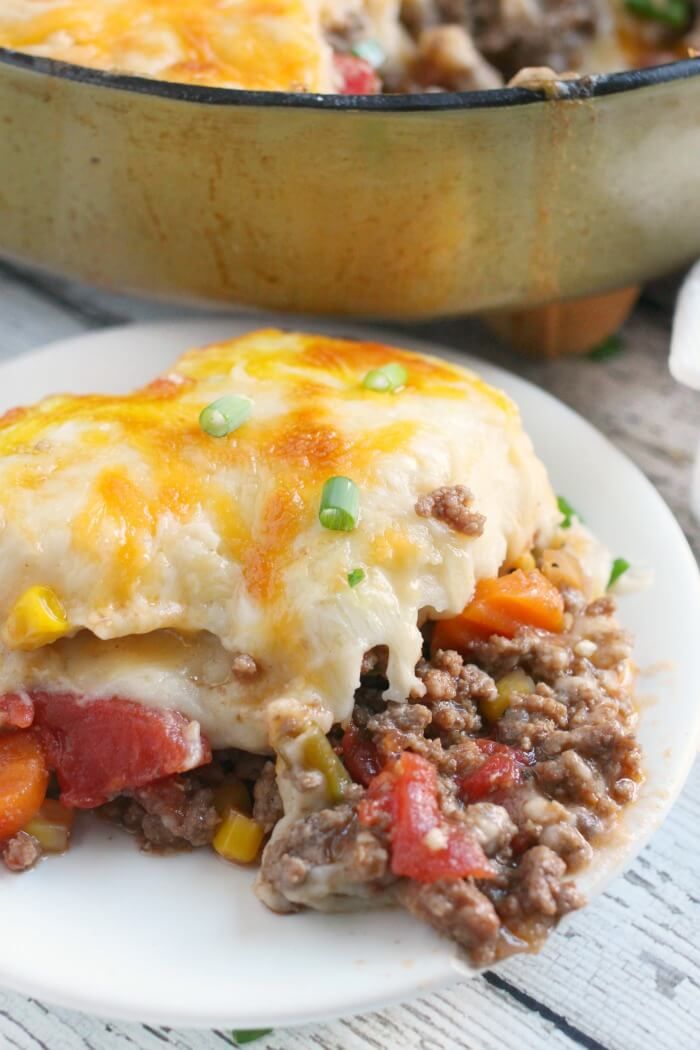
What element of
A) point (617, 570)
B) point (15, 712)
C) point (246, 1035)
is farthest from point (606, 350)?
point (246, 1035)

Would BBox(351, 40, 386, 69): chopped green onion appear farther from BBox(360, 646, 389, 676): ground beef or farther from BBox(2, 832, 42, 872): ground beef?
BBox(2, 832, 42, 872): ground beef

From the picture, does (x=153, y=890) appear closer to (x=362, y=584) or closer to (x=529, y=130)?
(x=362, y=584)

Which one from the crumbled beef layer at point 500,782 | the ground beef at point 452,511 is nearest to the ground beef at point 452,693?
the crumbled beef layer at point 500,782

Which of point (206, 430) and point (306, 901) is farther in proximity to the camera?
point (206, 430)

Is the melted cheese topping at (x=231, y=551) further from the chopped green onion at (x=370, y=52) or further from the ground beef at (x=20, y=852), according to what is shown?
the chopped green onion at (x=370, y=52)

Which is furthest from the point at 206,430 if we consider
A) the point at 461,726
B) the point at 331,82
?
the point at 331,82

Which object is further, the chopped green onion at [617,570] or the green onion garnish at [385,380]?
the chopped green onion at [617,570]

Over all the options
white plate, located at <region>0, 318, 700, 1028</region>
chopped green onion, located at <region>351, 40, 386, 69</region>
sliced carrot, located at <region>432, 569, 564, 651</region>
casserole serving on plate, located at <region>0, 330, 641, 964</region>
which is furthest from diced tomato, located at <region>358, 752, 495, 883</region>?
chopped green onion, located at <region>351, 40, 386, 69</region>
